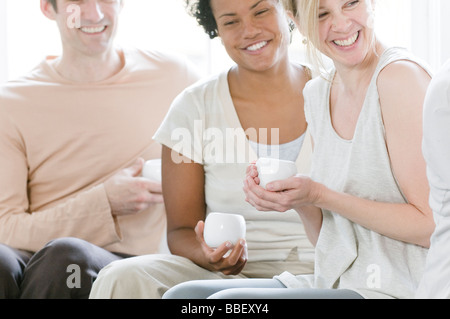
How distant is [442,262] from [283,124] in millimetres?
843

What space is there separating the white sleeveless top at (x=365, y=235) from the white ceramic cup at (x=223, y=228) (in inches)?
7.1

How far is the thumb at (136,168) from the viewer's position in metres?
2.07

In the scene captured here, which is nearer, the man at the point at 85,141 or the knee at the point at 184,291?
the knee at the point at 184,291

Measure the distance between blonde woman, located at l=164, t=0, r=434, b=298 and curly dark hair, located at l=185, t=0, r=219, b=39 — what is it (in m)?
0.53

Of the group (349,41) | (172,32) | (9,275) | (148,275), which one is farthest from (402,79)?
(172,32)

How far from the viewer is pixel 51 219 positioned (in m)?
2.05

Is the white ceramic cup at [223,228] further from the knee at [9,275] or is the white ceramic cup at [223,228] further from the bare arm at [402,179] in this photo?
the knee at [9,275]

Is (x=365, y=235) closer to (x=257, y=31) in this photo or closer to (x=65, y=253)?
(x=257, y=31)

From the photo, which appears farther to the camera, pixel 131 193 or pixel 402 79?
pixel 131 193

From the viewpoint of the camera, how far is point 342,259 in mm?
1396

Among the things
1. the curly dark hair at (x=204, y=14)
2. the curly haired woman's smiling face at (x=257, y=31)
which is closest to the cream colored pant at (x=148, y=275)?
the curly haired woman's smiling face at (x=257, y=31)

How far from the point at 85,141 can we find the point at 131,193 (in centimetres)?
26

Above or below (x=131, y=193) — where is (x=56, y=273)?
below
